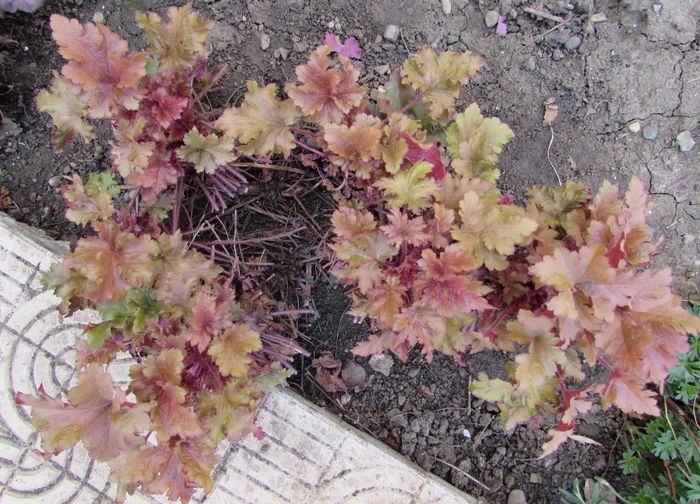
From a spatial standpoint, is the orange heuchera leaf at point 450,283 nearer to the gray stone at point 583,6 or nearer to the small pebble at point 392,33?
the small pebble at point 392,33

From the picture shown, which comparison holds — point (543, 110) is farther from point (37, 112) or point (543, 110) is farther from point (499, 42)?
point (37, 112)

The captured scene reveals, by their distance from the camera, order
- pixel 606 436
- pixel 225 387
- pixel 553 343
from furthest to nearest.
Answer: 1. pixel 606 436
2. pixel 225 387
3. pixel 553 343

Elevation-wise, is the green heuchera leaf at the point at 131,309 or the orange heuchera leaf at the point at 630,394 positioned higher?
the orange heuchera leaf at the point at 630,394

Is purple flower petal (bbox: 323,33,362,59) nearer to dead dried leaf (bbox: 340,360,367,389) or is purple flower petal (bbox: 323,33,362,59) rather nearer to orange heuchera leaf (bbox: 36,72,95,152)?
orange heuchera leaf (bbox: 36,72,95,152)

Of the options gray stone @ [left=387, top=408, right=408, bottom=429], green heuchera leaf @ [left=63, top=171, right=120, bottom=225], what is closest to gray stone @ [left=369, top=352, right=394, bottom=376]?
gray stone @ [left=387, top=408, right=408, bottom=429]

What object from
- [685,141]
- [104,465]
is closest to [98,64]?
[104,465]

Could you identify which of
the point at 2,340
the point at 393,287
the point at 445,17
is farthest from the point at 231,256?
the point at 445,17

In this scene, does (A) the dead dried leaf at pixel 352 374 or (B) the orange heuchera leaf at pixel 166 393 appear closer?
(B) the orange heuchera leaf at pixel 166 393

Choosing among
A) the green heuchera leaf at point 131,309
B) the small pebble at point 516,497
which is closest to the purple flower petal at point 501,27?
the green heuchera leaf at point 131,309
